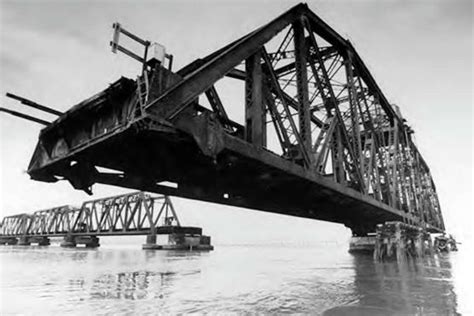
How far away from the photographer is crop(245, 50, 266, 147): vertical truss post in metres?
8.71

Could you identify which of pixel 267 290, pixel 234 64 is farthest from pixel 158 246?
pixel 234 64

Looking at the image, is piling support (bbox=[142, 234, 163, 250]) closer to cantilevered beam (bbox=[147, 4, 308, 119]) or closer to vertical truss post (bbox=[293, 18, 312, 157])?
vertical truss post (bbox=[293, 18, 312, 157])

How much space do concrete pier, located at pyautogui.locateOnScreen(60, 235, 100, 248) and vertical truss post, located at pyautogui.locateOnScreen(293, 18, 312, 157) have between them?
90922mm

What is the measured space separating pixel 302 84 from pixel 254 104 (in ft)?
9.04

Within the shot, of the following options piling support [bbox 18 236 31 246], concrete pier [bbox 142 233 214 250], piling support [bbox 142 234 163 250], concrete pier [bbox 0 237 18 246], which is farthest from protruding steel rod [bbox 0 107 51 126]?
concrete pier [bbox 0 237 18 246]

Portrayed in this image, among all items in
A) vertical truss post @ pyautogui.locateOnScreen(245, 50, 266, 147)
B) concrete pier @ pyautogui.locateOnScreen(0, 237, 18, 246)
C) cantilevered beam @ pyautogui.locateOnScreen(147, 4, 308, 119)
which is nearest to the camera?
cantilevered beam @ pyautogui.locateOnScreen(147, 4, 308, 119)

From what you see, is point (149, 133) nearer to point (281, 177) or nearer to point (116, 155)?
point (116, 155)

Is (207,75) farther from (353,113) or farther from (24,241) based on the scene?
(24,241)

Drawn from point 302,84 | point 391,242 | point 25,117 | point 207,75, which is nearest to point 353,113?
point 302,84

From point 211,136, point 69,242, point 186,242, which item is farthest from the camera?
point 69,242

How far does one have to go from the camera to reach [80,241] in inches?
3575

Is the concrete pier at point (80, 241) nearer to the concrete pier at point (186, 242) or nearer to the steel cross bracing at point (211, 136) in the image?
the concrete pier at point (186, 242)

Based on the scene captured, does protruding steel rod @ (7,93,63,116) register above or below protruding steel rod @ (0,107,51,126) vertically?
above

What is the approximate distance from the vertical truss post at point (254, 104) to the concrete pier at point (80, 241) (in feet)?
301
